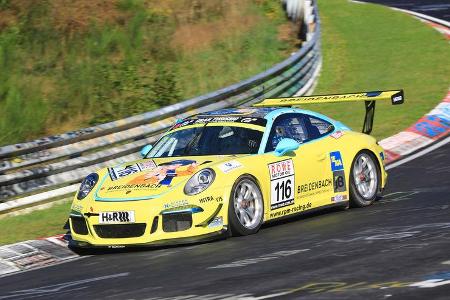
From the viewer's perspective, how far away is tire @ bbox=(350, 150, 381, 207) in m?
11.5

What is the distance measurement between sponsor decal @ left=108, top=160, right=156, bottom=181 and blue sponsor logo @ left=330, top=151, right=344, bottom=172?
6.77 feet

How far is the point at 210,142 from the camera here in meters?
10.8

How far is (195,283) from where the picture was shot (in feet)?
24.4

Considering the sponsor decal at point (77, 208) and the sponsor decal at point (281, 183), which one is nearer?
the sponsor decal at point (77, 208)

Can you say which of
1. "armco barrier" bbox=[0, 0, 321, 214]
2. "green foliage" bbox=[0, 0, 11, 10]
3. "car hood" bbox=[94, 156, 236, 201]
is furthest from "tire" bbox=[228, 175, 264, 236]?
"green foliage" bbox=[0, 0, 11, 10]

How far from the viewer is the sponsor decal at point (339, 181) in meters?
11.3

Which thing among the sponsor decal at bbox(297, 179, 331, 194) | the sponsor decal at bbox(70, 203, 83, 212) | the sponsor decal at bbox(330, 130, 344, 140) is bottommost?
the sponsor decal at bbox(297, 179, 331, 194)

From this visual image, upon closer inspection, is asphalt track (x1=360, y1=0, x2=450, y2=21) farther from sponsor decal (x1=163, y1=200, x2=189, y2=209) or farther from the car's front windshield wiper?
sponsor decal (x1=163, y1=200, x2=189, y2=209)

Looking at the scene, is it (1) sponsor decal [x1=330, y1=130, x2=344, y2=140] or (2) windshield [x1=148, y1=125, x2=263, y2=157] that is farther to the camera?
(1) sponsor decal [x1=330, y1=130, x2=344, y2=140]

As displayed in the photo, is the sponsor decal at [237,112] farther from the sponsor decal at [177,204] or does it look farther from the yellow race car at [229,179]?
the sponsor decal at [177,204]

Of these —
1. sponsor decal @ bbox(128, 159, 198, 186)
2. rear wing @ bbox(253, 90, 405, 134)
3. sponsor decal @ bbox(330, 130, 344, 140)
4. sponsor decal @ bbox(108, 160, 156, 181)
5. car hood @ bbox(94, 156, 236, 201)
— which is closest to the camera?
car hood @ bbox(94, 156, 236, 201)

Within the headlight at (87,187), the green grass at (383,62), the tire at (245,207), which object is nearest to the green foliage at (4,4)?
the green grass at (383,62)

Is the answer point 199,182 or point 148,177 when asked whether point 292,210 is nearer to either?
point 199,182

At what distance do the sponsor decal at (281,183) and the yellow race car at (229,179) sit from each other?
0.03 ft
